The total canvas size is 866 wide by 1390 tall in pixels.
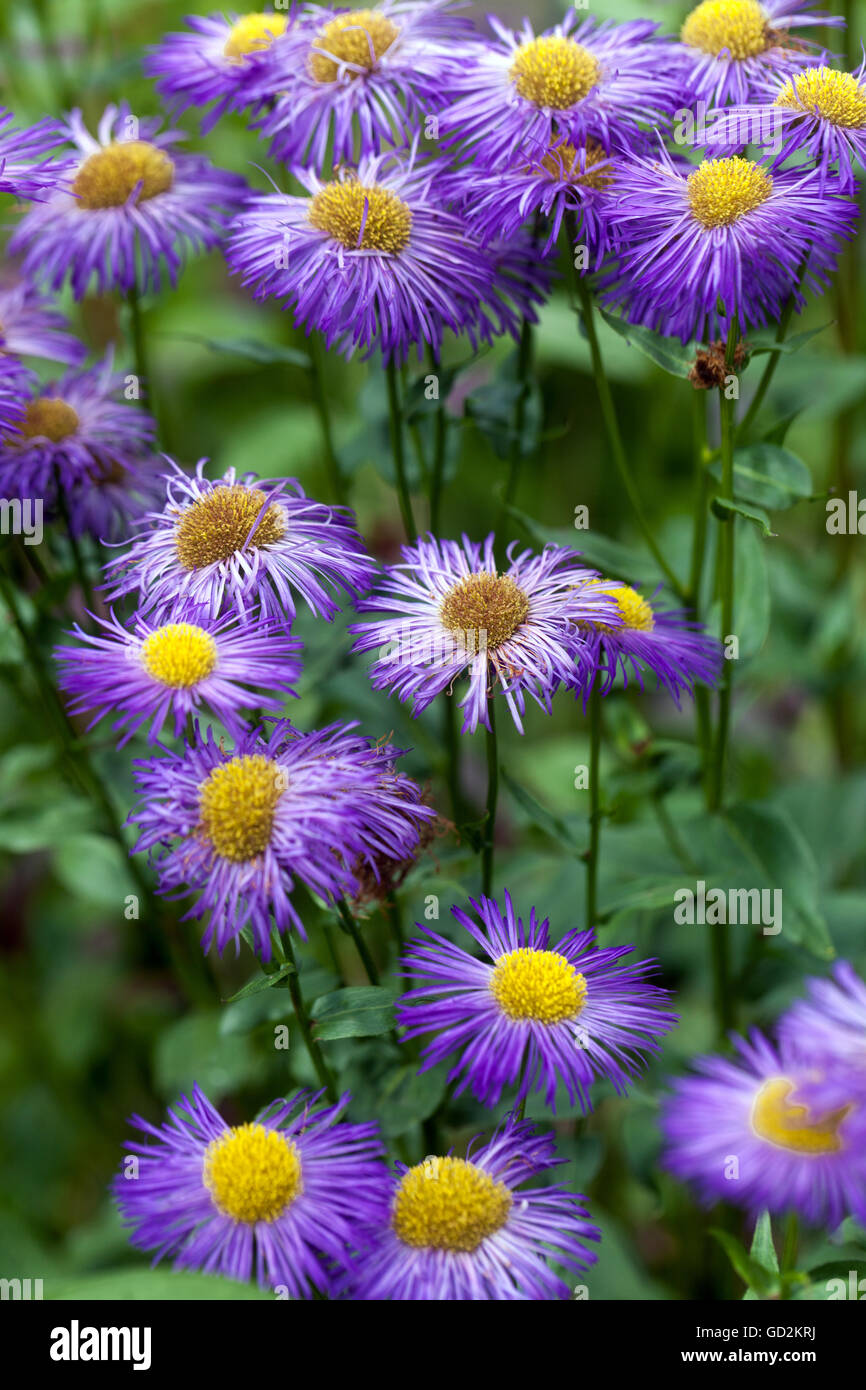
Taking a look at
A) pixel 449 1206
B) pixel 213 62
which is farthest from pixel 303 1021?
pixel 213 62

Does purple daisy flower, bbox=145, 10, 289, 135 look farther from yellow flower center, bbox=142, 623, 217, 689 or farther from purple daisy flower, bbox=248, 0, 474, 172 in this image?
yellow flower center, bbox=142, 623, 217, 689

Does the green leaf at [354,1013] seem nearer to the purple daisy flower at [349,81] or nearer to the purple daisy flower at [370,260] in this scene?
the purple daisy flower at [370,260]

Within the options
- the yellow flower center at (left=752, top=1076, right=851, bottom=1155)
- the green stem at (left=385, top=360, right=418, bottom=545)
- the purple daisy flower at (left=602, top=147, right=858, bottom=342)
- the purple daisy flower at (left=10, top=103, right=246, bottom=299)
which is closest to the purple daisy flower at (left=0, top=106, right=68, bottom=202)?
the purple daisy flower at (left=10, top=103, right=246, bottom=299)

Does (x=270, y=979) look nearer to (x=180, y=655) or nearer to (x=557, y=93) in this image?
(x=180, y=655)

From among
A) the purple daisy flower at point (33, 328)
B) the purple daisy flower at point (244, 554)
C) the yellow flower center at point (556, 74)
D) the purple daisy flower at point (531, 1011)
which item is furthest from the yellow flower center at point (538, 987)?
the purple daisy flower at point (33, 328)
